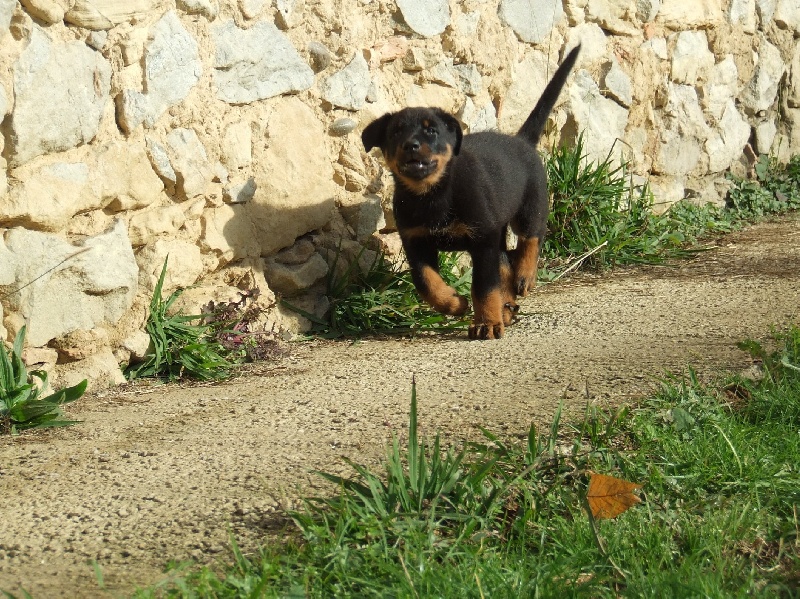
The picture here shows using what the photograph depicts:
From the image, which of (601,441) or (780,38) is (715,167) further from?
(601,441)

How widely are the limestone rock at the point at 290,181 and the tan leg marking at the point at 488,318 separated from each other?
927 mm

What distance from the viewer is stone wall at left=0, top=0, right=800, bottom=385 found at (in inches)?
145

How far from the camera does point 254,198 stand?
15.1 ft

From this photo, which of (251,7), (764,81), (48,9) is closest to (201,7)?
(251,7)

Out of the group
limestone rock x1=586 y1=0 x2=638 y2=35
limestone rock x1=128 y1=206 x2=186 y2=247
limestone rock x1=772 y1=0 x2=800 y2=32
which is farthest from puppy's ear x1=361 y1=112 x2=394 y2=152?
limestone rock x1=772 y1=0 x2=800 y2=32

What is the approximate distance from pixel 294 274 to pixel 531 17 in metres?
2.18

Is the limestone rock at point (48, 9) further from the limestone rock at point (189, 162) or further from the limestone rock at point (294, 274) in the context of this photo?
the limestone rock at point (294, 274)

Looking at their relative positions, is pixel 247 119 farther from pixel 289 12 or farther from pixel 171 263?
pixel 171 263

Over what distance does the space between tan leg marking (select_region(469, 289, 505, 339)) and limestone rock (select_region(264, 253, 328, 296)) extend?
828 millimetres

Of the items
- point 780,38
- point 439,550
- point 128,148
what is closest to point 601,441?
point 439,550

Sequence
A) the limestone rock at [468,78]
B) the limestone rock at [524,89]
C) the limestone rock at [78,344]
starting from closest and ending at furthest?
the limestone rock at [78,344] → the limestone rock at [468,78] → the limestone rock at [524,89]

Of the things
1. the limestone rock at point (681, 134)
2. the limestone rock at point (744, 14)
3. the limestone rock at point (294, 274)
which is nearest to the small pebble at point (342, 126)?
the limestone rock at point (294, 274)

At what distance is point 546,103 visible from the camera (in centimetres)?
536

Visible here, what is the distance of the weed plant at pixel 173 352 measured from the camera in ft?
13.4
